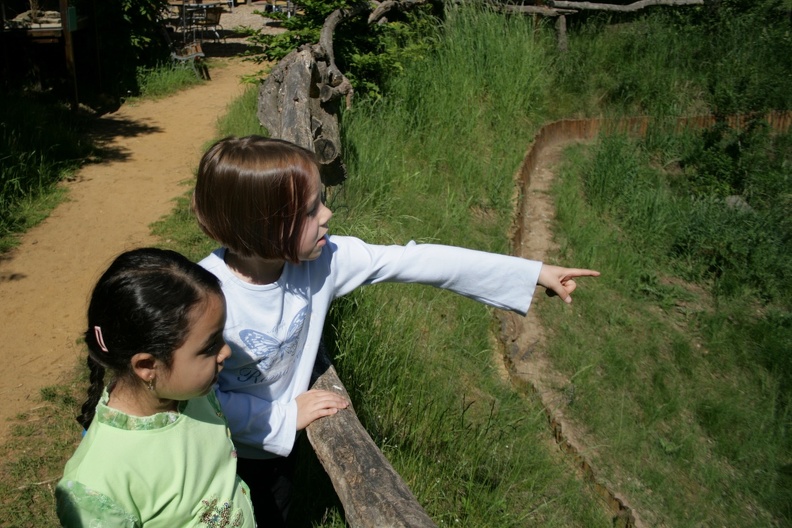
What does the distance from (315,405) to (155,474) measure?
22.7 inches

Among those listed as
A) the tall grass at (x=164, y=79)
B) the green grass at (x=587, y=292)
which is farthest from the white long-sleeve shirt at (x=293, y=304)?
the tall grass at (x=164, y=79)

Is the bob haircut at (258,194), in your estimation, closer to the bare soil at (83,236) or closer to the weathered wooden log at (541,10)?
the bare soil at (83,236)

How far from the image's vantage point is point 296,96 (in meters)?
4.26

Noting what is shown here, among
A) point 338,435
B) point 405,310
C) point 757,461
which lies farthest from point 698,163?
point 338,435

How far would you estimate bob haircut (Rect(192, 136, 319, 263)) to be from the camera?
1.90m

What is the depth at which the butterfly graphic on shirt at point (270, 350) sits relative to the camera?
1982mm

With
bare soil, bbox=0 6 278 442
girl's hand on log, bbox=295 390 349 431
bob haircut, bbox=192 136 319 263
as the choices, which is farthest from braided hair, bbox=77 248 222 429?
bare soil, bbox=0 6 278 442

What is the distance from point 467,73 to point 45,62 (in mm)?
5427

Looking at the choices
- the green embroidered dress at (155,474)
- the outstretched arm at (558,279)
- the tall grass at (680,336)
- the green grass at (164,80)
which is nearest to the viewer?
the green embroidered dress at (155,474)

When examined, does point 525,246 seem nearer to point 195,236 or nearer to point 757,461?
point 757,461

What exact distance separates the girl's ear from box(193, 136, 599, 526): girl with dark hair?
35 cm

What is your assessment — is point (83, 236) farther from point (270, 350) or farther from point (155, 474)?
point (155, 474)

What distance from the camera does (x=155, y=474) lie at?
1567 millimetres

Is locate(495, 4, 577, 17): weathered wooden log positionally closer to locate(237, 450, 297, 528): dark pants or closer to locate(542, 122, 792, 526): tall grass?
locate(542, 122, 792, 526): tall grass
